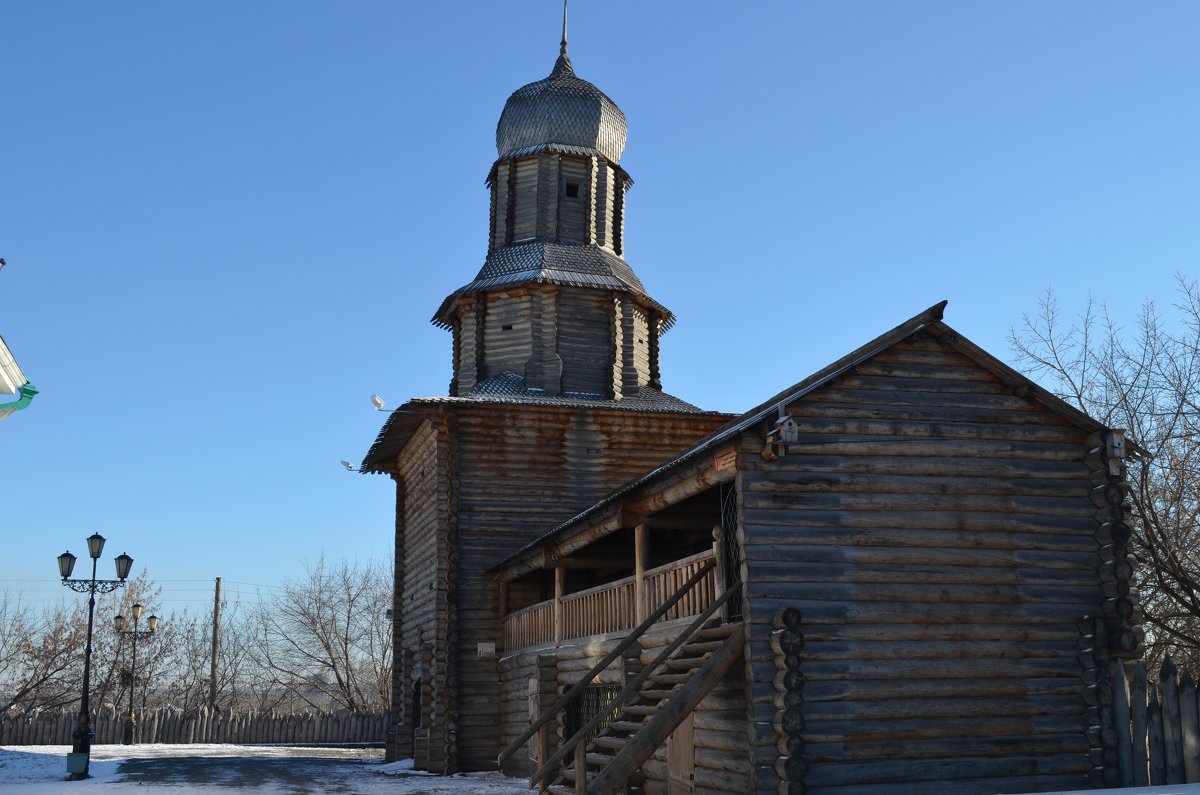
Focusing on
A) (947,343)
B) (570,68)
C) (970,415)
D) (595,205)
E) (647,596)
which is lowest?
(647,596)

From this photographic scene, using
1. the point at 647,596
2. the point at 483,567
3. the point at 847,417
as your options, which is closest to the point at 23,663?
the point at 483,567

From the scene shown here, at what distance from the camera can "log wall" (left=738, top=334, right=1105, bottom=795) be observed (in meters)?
14.2

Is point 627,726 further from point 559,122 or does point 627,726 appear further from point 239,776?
point 559,122

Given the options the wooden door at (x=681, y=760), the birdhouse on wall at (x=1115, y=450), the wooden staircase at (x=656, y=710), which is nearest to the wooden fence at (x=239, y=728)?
the wooden door at (x=681, y=760)

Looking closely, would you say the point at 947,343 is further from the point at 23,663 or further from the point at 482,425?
the point at 23,663

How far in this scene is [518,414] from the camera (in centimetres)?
2670

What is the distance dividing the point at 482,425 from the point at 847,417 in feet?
41.7

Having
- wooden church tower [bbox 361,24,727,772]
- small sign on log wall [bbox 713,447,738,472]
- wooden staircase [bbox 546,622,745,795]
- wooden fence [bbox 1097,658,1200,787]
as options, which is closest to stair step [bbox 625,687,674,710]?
wooden staircase [bbox 546,622,745,795]

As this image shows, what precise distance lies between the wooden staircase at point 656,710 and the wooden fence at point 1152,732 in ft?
16.2

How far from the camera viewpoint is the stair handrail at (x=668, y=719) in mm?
13055

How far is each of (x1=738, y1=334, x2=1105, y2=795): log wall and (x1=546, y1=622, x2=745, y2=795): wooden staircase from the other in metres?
0.56


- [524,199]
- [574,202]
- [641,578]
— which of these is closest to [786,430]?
[641,578]

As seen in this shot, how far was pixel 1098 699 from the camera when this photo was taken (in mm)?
14805

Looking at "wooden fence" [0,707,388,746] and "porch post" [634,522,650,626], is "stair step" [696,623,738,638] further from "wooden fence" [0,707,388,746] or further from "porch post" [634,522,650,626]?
"wooden fence" [0,707,388,746]
